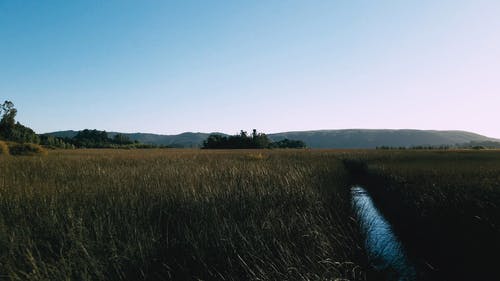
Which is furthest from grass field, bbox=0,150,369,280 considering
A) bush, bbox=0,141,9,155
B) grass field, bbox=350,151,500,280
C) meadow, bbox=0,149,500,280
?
bush, bbox=0,141,9,155

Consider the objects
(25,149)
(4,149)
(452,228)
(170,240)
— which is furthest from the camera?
(25,149)

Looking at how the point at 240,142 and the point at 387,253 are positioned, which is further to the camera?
the point at 240,142

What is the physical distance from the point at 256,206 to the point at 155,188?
2319 millimetres

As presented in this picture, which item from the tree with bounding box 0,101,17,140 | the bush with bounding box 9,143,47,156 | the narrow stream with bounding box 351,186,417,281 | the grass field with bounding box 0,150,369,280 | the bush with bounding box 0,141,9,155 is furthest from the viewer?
the tree with bounding box 0,101,17,140

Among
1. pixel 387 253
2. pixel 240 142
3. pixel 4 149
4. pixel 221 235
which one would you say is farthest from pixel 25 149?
pixel 240 142

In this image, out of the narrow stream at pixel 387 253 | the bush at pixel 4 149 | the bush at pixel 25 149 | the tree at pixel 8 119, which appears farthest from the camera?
the tree at pixel 8 119

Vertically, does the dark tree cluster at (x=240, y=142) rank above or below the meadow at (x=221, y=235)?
above

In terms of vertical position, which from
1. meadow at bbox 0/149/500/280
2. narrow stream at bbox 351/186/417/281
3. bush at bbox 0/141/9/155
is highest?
bush at bbox 0/141/9/155

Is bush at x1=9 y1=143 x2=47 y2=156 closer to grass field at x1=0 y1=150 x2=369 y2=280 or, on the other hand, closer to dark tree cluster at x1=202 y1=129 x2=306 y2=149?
grass field at x1=0 y1=150 x2=369 y2=280

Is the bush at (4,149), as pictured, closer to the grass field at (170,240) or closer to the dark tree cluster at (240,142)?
the grass field at (170,240)

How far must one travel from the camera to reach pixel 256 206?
4949mm

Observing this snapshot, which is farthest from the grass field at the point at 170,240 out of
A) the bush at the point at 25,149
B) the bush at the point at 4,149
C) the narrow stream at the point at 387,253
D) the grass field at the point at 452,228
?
the bush at the point at 25,149

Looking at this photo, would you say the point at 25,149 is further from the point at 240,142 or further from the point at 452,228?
the point at 240,142

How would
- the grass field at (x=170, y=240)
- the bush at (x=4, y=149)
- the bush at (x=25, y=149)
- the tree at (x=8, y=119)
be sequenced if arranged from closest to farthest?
the grass field at (x=170, y=240)
the bush at (x=4, y=149)
the bush at (x=25, y=149)
the tree at (x=8, y=119)
